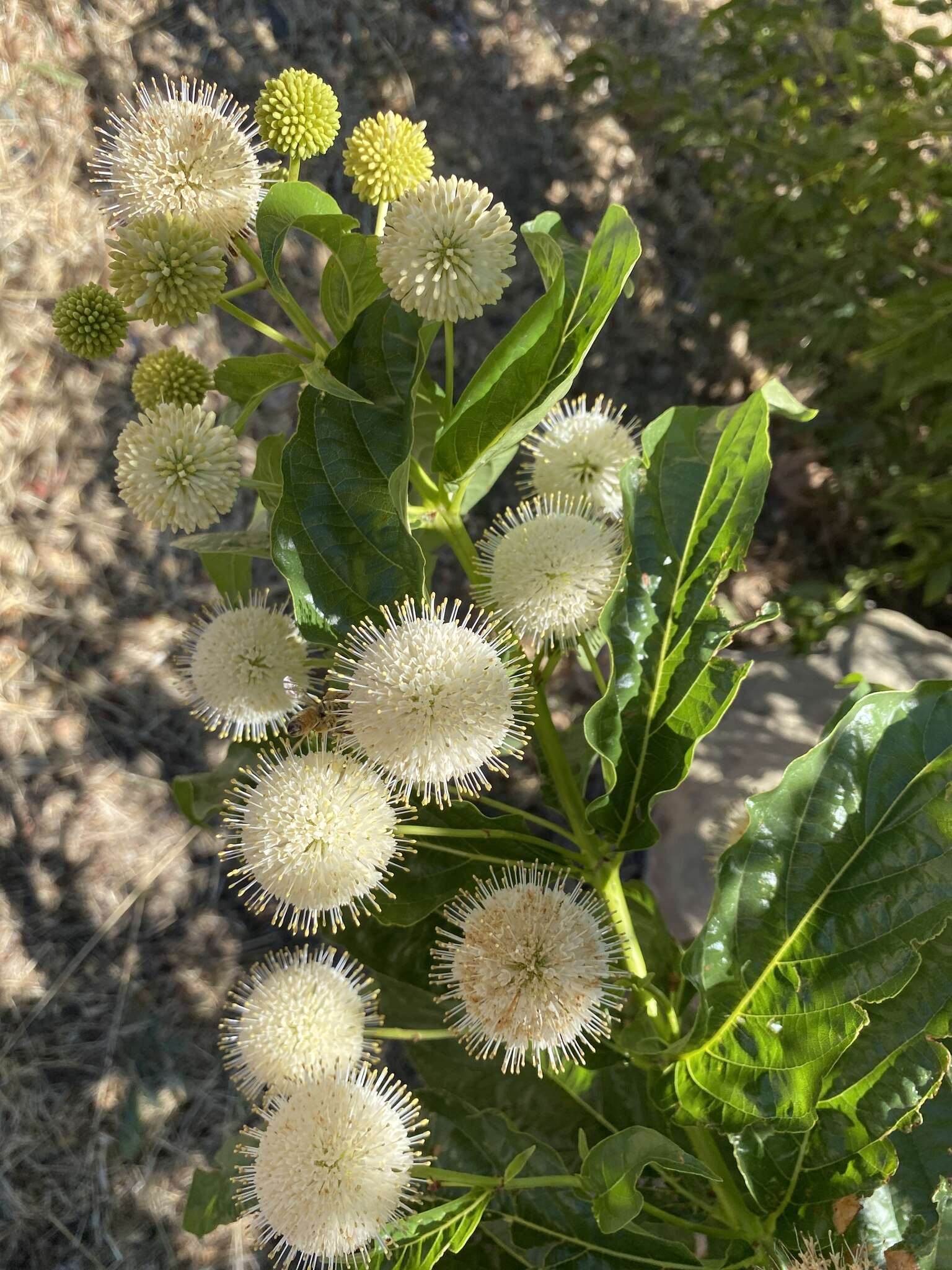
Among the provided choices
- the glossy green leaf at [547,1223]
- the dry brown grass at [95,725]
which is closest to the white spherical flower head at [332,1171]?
the glossy green leaf at [547,1223]

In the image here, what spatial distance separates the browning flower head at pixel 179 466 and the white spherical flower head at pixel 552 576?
29 cm

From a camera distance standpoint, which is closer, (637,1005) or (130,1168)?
(637,1005)

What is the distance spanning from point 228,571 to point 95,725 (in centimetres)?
136

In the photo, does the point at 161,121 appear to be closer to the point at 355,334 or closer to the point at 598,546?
the point at 355,334

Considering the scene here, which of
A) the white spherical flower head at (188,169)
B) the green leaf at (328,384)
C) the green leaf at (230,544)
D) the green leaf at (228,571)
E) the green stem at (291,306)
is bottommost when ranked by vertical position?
the green leaf at (228,571)

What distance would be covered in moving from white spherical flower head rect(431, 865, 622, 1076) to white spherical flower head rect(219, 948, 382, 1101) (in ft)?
0.47

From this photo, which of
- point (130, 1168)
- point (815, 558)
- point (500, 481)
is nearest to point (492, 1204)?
point (130, 1168)

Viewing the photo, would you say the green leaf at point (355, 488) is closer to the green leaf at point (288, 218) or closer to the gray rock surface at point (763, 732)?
the green leaf at point (288, 218)

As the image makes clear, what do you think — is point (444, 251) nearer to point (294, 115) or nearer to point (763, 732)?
point (294, 115)

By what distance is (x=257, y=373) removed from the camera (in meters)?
0.93

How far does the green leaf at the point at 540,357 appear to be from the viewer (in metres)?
0.90

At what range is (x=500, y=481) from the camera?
99.0 inches

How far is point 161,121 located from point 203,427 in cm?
28

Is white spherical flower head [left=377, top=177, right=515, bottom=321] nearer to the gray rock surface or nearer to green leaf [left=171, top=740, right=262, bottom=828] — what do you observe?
green leaf [left=171, top=740, right=262, bottom=828]
